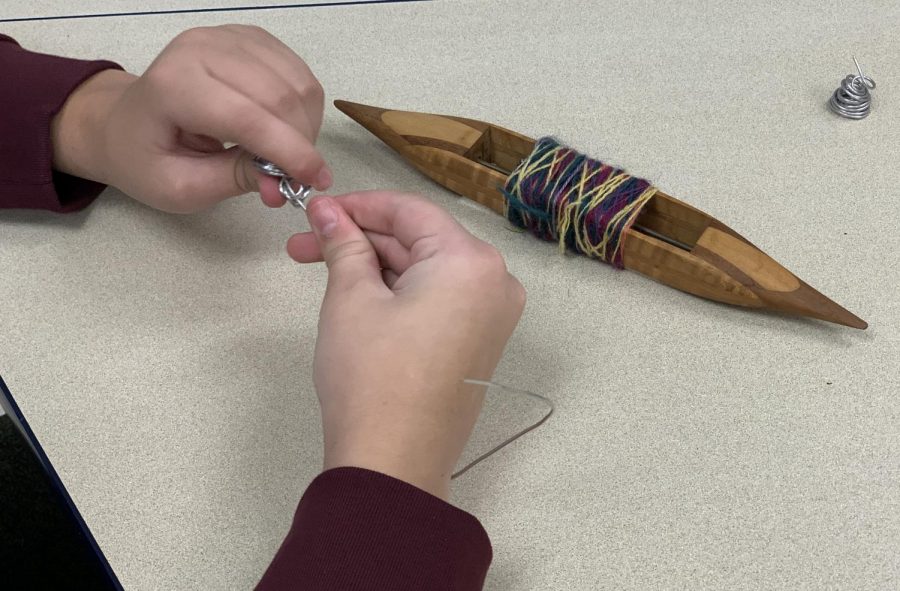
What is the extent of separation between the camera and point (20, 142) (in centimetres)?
90

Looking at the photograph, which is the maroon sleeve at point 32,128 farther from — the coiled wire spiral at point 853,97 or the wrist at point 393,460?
the coiled wire spiral at point 853,97

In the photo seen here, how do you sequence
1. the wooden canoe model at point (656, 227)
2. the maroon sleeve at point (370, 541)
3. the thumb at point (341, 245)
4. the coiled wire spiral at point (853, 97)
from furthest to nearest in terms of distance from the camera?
the coiled wire spiral at point (853, 97), the wooden canoe model at point (656, 227), the thumb at point (341, 245), the maroon sleeve at point (370, 541)

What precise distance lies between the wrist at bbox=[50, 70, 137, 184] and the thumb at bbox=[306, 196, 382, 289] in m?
0.32

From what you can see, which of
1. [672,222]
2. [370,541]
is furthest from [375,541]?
[672,222]

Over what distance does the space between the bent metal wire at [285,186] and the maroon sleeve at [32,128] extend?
295 mm

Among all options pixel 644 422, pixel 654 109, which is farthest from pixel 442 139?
pixel 644 422

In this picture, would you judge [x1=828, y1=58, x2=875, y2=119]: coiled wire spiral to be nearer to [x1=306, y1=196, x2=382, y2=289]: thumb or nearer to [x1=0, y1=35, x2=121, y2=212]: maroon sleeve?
[x1=306, y1=196, x2=382, y2=289]: thumb

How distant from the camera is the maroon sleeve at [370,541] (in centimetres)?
54

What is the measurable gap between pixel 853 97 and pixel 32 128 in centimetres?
95

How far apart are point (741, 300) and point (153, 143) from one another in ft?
1.96

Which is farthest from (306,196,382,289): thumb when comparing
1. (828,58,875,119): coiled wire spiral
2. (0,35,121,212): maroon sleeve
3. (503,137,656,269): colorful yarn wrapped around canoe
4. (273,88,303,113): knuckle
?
(828,58,875,119): coiled wire spiral

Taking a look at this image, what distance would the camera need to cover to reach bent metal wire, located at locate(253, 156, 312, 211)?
752 millimetres

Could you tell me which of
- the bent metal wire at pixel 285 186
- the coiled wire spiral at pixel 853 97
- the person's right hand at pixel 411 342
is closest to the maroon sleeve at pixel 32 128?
the bent metal wire at pixel 285 186

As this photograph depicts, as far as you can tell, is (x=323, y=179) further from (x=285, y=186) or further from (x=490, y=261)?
(x=490, y=261)
